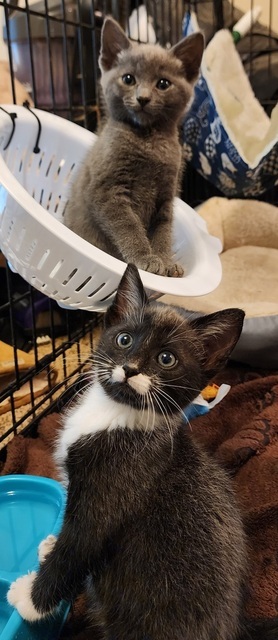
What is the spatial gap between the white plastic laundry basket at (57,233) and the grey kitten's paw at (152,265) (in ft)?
0.18

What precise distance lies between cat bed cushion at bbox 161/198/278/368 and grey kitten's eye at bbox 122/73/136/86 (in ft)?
2.31

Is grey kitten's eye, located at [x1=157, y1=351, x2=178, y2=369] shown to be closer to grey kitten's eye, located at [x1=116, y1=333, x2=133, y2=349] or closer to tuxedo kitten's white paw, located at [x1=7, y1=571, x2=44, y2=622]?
grey kitten's eye, located at [x1=116, y1=333, x2=133, y2=349]

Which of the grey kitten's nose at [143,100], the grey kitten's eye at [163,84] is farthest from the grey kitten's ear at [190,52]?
the grey kitten's nose at [143,100]

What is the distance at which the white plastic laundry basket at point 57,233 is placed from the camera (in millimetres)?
999

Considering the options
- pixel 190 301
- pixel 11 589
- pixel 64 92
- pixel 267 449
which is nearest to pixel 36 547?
pixel 11 589

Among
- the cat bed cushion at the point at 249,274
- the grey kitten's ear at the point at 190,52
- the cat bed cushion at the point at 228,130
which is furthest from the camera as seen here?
the cat bed cushion at the point at 228,130

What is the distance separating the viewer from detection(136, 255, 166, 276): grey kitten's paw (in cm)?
120

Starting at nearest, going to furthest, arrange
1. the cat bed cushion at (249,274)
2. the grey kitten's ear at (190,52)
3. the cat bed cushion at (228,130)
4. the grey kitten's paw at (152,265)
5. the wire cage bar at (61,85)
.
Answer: the grey kitten's paw at (152,265), the grey kitten's ear at (190,52), the wire cage bar at (61,85), the cat bed cushion at (249,274), the cat bed cushion at (228,130)

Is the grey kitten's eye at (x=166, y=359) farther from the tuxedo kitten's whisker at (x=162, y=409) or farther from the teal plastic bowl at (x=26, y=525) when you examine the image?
the teal plastic bowl at (x=26, y=525)

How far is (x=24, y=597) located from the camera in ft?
3.03

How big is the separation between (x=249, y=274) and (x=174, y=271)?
1.11 meters

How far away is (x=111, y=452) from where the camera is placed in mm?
928

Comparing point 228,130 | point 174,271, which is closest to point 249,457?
point 174,271

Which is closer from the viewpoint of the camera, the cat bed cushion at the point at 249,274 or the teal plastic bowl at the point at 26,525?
the teal plastic bowl at the point at 26,525
